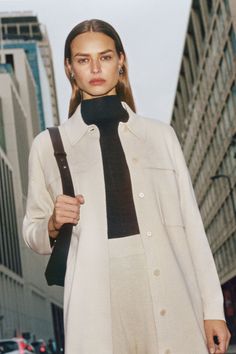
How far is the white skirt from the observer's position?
2.55m

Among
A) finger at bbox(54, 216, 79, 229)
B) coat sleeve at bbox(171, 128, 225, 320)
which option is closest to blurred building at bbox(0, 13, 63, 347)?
coat sleeve at bbox(171, 128, 225, 320)

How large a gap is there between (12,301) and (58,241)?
245ft

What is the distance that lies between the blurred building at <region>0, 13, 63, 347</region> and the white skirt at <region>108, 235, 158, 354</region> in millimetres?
56325

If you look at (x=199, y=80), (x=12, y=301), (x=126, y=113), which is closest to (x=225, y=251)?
(x=199, y=80)

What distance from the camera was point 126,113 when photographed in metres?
3.04

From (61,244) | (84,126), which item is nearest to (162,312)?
(61,244)

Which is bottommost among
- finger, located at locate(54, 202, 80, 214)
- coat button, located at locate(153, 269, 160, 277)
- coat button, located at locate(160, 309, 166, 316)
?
coat button, located at locate(160, 309, 166, 316)

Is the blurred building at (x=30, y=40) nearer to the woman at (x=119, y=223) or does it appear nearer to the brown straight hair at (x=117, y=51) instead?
the brown straight hair at (x=117, y=51)

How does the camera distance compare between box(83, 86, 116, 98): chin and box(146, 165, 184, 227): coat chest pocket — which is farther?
box(83, 86, 116, 98): chin

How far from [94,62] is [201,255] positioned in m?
0.91

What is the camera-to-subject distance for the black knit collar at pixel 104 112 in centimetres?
300

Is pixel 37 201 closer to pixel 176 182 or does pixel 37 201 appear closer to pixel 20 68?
pixel 176 182

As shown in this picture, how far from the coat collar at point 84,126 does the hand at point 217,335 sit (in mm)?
822

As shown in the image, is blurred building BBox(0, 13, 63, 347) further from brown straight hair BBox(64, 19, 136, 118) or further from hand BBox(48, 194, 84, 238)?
hand BBox(48, 194, 84, 238)
